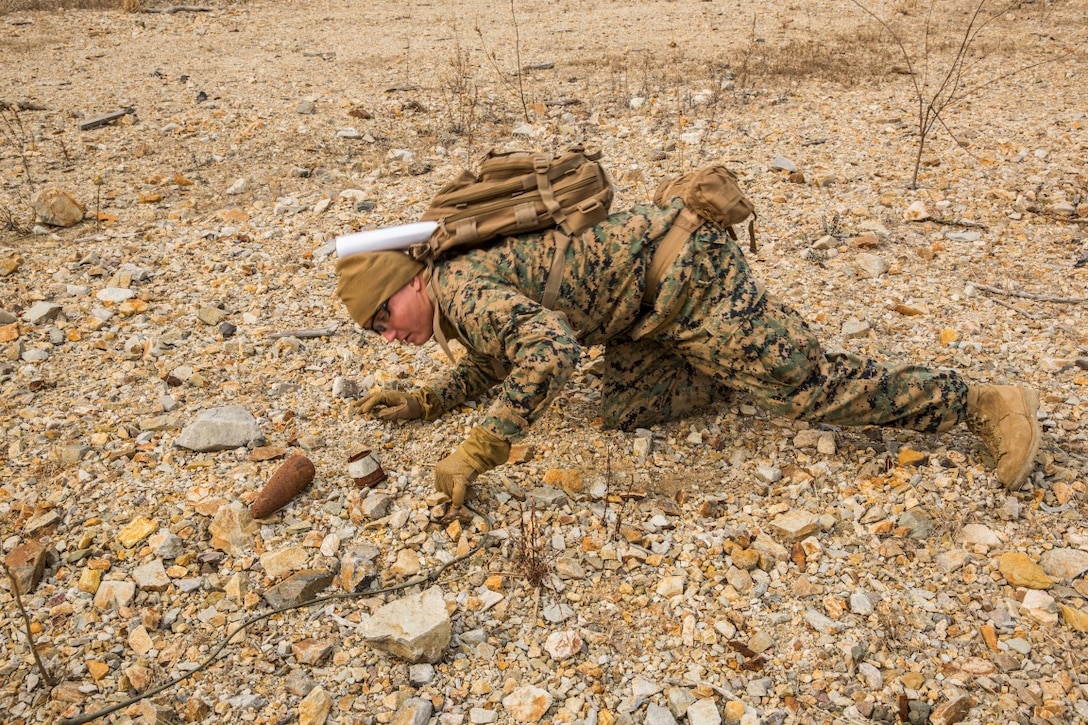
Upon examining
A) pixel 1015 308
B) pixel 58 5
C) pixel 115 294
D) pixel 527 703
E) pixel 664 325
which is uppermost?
pixel 58 5

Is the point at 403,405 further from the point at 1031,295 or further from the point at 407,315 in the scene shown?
the point at 1031,295

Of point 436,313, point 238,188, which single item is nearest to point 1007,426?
point 436,313

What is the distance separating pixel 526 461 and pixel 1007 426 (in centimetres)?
196

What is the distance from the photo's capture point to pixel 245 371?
180 inches

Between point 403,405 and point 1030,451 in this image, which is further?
point 403,405

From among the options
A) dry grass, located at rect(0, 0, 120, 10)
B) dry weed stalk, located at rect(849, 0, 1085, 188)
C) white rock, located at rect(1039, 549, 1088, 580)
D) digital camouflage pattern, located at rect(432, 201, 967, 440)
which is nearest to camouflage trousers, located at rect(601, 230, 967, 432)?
digital camouflage pattern, located at rect(432, 201, 967, 440)

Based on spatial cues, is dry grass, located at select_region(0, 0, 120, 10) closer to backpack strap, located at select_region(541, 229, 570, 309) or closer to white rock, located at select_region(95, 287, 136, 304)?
white rock, located at select_region(95, 287, 136, 304)

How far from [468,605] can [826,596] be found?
1283 millimetres

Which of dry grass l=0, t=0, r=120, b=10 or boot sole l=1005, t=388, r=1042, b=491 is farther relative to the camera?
dry grass l=0, t=0, r=120, b=10

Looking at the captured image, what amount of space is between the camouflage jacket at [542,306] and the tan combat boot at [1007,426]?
51.4 inches

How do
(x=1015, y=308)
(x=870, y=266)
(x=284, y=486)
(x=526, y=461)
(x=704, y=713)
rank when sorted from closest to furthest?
(x=704, y=713)
(x=284, y=486)
(x=526, y=461)
(x=1015, y=308)
(x=870, y=266)

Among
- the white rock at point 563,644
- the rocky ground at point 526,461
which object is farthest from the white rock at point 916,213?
the white rock at point 563,644

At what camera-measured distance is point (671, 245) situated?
349 cm

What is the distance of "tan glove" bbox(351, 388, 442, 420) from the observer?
13.3ft
